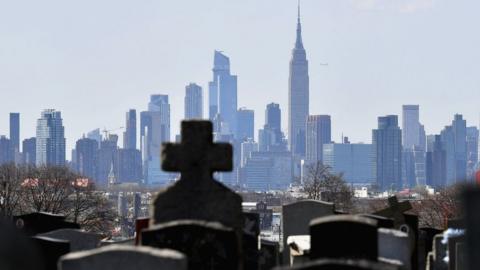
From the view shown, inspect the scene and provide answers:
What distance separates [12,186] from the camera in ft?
210

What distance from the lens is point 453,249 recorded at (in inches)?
709

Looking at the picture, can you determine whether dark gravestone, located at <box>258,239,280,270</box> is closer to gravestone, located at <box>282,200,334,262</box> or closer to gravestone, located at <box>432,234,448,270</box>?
gravestone, located at <box>282,200,334,262</box>

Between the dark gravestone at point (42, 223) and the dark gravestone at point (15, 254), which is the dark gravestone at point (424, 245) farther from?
the dark gravestone at point (15, 254)

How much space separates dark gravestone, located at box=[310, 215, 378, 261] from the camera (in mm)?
11672

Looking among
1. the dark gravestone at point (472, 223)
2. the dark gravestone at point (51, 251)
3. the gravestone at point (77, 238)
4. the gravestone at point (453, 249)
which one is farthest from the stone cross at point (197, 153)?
the gravestone at point (77, 238)

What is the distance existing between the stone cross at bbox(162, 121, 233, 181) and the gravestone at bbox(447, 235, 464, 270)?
5671 millimetres

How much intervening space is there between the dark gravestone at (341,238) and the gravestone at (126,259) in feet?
4.11

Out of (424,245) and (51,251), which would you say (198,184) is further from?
(424,245)

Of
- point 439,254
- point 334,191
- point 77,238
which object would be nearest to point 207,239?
point 77,238

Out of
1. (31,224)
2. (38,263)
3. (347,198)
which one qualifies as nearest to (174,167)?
(38,263)

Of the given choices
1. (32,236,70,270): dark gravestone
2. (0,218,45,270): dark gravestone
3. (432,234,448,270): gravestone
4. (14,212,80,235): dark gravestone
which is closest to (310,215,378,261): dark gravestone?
(32,236,70,270): dark gravestone

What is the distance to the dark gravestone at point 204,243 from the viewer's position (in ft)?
37.7

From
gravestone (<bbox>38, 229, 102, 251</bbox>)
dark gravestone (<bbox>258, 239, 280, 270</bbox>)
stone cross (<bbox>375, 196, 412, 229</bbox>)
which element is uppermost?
A: stone cross (<bbox>375, 196, 412, 229</bbox>)

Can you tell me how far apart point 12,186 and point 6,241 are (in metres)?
56.9
